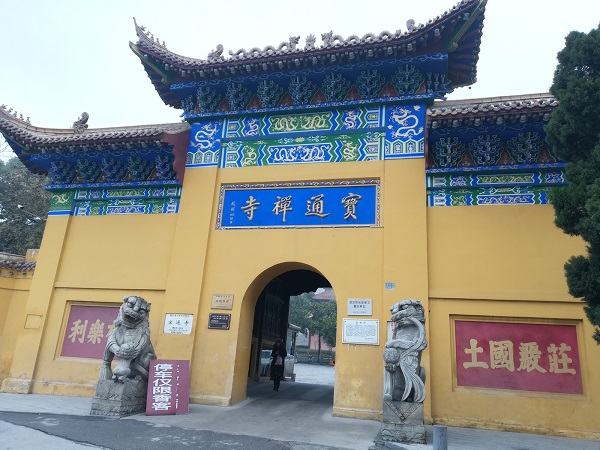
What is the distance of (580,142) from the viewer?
5344 millimetres

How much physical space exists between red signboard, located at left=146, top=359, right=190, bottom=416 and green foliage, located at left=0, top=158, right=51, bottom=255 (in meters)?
14.0

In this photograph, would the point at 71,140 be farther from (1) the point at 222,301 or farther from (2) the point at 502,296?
(2) the point at 502,296

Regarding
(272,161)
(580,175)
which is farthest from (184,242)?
(580,175)

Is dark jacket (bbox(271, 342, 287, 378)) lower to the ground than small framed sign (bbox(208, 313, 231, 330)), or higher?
lower

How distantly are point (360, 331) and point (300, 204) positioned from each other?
100.0 inches

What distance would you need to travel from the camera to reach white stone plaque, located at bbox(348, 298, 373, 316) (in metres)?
7.30

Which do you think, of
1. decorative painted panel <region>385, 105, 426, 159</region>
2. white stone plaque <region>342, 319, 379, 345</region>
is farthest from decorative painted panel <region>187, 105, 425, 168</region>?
white stone plaque <region>342, 319, 379, 345</region>

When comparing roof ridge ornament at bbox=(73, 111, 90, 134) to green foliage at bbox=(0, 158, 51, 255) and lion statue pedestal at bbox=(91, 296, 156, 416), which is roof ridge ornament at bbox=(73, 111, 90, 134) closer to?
lion statue pedestal at bbox=(91, 296, 156, 416)

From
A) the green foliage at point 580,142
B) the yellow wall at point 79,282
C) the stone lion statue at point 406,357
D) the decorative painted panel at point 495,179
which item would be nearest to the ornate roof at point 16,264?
the yellow wall at point 79,282

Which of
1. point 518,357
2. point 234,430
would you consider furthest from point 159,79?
point 518,357

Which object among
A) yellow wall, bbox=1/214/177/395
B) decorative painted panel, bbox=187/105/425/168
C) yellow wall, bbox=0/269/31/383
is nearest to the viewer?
decorative painted panel, bbox=187/105/425/168

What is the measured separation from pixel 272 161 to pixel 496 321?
4840mm

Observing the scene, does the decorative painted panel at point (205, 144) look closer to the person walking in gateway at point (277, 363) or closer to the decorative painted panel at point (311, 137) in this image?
the decorative painted panel at point (311, 137)

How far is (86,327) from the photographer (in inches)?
345
